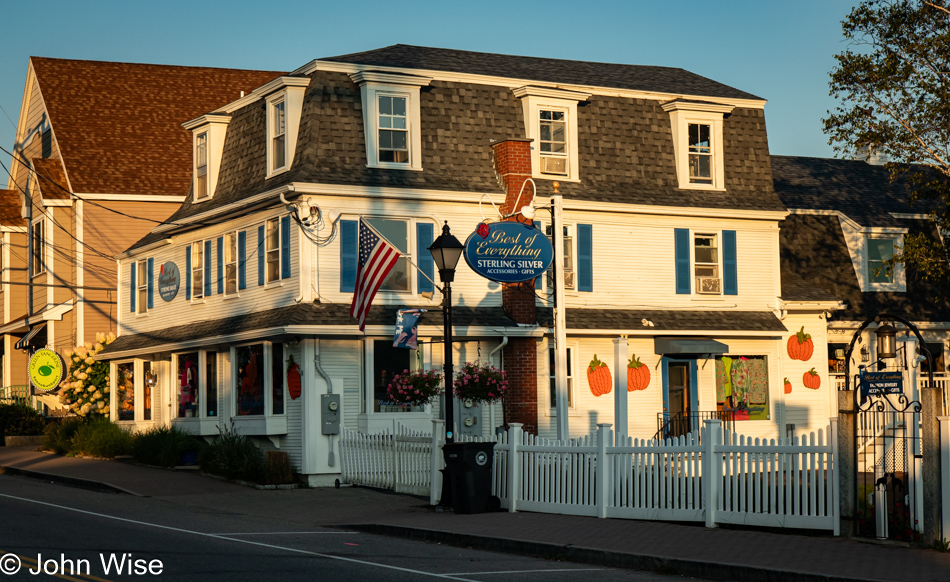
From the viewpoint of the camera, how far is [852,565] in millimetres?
11727

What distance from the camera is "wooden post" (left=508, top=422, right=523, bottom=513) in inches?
694

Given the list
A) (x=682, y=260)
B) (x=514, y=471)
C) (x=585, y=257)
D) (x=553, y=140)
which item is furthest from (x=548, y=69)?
(x=514, y=471)

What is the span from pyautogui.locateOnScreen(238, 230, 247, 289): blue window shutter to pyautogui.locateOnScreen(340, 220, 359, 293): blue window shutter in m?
3.01

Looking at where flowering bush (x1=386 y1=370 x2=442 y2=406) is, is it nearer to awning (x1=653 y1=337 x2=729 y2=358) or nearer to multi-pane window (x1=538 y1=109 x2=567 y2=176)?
awning (x1=653 y1=337 x2=729 y2=358)

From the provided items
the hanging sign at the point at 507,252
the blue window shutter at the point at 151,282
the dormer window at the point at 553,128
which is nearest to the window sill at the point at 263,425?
the hanging sign at the point at 507,252

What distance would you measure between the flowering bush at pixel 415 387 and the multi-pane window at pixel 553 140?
660 cm

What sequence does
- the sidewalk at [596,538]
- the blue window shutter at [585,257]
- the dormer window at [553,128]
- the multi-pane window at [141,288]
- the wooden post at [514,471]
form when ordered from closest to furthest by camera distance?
the sidewalk at [596,538]
the wooden post at [514,471]
the blue window shutter at [585,257]
the dormer window at [553,128]
the multi-pane window at [141,288]

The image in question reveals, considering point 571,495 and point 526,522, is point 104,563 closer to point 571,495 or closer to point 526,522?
point 526,522

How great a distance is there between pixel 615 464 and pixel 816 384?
13.1 meters

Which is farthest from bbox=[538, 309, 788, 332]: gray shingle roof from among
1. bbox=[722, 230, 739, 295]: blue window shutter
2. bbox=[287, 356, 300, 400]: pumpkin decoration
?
bbox=[287, 356, 300, 400]: pumpkin decoration

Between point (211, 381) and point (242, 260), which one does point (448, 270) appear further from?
point (211, 381)

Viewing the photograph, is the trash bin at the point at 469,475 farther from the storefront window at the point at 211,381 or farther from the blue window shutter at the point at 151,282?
the blue window shutter at the point at 151,282

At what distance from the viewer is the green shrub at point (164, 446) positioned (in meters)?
25.3

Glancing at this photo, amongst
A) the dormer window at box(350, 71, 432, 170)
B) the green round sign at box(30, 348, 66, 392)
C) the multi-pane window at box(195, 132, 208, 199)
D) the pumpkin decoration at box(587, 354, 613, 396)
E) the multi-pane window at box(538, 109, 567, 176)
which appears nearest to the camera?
the dormer window at box(350, 71, 432, 170)
